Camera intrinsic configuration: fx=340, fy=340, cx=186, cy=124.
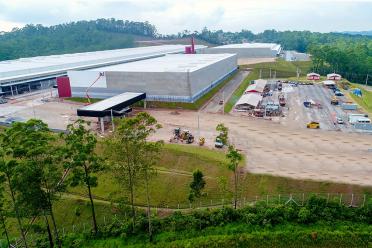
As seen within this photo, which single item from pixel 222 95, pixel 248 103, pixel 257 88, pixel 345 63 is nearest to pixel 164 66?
pixel 222 95

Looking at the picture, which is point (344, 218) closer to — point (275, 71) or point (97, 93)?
point (97, 93)

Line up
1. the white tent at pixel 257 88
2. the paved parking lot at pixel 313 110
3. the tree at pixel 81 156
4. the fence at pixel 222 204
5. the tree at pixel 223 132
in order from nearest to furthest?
the tree at pixel 81 156, the tree at pixel 223 132, the fence at pixel 222 204, the paved parking lot at pixel 313 110, the white tent at pixel 257 88

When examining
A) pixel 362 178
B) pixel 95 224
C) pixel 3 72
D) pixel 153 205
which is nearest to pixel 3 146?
pixel 95 224

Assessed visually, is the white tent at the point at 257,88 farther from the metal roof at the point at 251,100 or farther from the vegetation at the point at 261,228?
the vegetation at the point at 261,228

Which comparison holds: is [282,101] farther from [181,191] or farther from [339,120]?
[181,191]

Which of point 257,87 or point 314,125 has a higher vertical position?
point 257,87

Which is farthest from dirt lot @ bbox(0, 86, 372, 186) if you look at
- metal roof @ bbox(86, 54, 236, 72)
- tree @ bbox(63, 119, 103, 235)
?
tree @ bbox(63, 119, 103, 235)

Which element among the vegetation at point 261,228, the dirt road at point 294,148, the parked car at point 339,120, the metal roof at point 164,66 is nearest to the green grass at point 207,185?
the dirt road at point 294,148
